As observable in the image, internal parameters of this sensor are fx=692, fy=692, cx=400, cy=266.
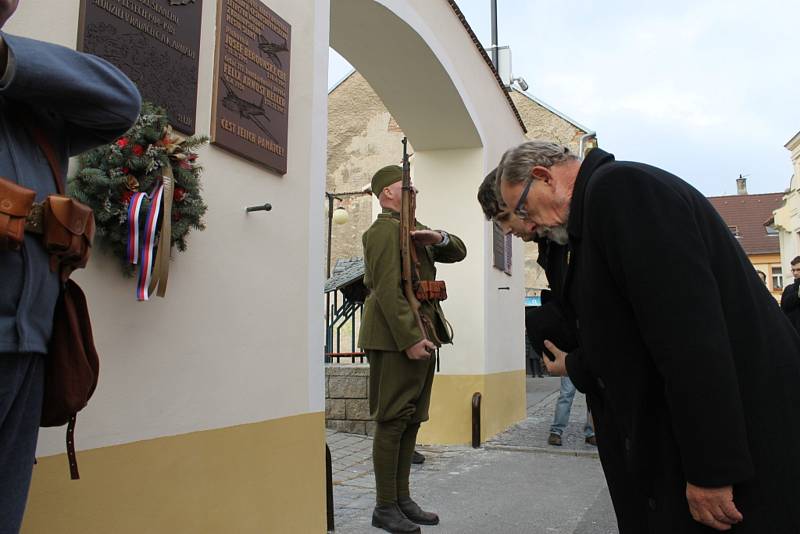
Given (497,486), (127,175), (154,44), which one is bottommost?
(497,486)

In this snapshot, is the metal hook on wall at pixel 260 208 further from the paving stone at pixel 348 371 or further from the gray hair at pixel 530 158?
the paving stone at pixel 348 371

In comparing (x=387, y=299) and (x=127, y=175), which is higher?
(x=127, y=175)

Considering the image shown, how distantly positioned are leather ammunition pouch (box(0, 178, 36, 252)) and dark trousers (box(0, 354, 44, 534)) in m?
0.22

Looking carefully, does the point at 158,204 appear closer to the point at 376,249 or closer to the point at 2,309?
the point at 2,309

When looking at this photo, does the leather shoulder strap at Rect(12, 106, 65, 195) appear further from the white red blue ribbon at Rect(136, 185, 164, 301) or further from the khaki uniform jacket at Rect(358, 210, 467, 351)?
the khaki uniform jacket at Rect(358, 210, 467, 351)

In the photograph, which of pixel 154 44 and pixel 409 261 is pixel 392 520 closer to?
pixel 409 261

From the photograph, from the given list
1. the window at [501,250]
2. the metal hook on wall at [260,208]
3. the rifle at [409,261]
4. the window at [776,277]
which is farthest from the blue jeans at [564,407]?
the window at [776,277]

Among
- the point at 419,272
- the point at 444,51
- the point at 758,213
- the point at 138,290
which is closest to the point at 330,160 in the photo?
the point at 444,51

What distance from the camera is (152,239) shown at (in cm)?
230

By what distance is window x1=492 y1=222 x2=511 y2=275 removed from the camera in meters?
7.36

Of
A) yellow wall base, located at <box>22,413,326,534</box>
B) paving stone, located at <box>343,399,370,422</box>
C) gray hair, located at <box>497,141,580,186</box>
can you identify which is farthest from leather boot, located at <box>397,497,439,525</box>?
paving stone, located at <box>343,399,370,422</box>

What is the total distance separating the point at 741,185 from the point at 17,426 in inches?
2289

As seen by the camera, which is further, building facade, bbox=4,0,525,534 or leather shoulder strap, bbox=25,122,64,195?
→ building facade, bbox=4,0,525,534

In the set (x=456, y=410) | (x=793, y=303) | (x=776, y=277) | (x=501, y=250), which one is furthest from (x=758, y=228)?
(x=456, y=410)
